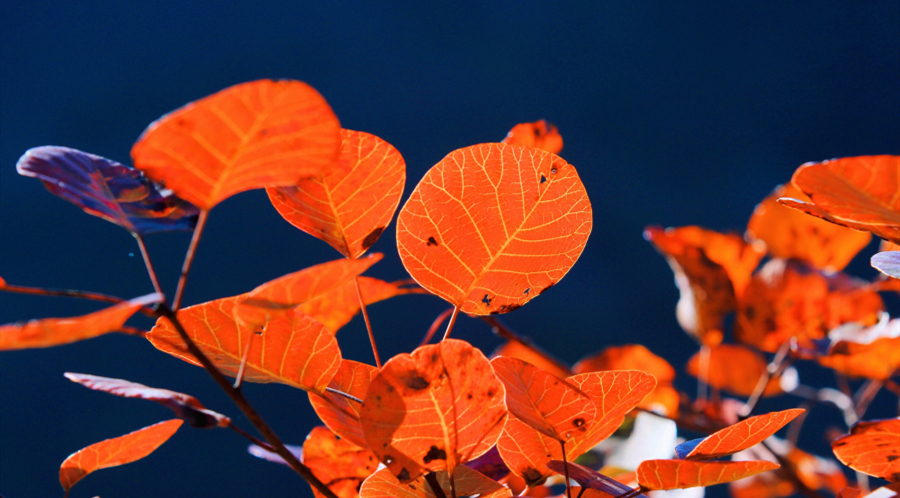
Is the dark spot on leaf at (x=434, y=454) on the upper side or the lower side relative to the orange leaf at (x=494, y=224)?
lower

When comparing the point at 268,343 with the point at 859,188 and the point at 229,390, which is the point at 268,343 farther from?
the point at 859,188

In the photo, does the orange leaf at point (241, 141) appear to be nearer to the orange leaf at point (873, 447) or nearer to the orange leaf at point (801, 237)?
the orange leaf at point (873, 447)

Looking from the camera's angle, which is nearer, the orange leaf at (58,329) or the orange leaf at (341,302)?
the orange leaf at (58,329)

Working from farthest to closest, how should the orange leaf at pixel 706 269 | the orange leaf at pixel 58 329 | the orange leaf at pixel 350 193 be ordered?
the orange leaf at pixel 706 269, the orange leaf at pixel 350 193, the orange leaf at pixel 58 329

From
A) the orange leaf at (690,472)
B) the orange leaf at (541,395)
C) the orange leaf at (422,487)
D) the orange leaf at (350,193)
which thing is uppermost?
the orange leaf at (350,193)

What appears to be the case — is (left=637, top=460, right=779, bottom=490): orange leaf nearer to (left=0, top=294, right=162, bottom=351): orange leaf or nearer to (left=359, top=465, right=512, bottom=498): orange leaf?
(left=359, top=465, right=512, bottom=498): orange leaf

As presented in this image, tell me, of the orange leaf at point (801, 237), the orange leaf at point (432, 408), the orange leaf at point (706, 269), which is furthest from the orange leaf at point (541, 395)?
the orange leaf at point (801, 237)

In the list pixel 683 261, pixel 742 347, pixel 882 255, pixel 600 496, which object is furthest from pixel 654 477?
pixel 742 347
